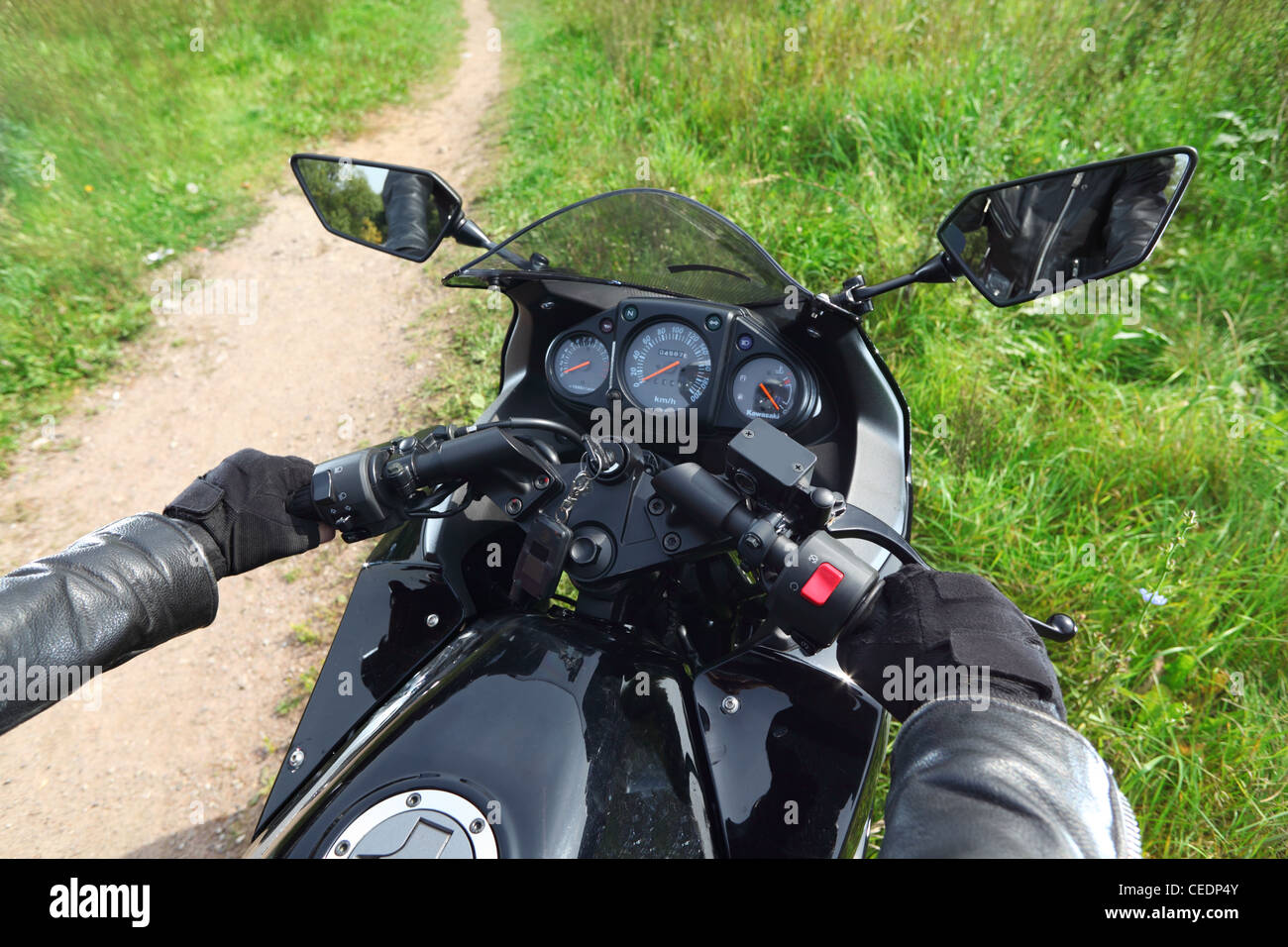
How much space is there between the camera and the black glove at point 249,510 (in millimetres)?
1346

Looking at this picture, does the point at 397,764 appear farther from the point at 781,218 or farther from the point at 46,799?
the point at 781,218

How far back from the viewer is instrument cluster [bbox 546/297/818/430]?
1761mm

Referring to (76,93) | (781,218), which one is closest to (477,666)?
(781,218)

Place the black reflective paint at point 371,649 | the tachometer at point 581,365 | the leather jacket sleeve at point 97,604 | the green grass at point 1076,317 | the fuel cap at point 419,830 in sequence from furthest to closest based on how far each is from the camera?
the green grass at point 1076,317 < the tachometer at point 581,365 < the black reflective paint at point 371,649 < the leather jacket sleeve at point 97,604 < the fuel cap at point 419,830

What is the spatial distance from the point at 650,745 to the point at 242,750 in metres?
2.47

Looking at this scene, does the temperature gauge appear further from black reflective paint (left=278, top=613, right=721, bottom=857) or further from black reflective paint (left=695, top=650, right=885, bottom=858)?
black reflective paint (left=278, top=613, right=721, bottom=857)

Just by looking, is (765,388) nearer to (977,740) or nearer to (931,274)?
(931,274)

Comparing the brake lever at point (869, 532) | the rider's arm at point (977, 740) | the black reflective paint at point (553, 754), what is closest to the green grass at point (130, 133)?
the black reflective paint at point (553, 754)

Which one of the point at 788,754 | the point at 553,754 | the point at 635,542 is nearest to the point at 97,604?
the point at 553,754

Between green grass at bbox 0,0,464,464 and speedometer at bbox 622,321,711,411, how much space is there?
13.8 ft

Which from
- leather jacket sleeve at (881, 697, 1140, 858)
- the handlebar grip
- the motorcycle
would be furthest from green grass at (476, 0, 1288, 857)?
the handlebar grip

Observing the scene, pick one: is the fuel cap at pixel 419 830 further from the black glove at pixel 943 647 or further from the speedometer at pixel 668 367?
the speedometer at pixel 668 367

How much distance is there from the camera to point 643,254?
1.76m

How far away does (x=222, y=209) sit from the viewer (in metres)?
5.96
